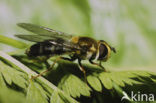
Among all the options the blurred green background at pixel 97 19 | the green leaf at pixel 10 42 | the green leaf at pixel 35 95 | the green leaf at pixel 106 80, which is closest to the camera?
the green leaf at pixel 35 95

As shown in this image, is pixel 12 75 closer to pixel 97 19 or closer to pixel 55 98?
pixel 55 98

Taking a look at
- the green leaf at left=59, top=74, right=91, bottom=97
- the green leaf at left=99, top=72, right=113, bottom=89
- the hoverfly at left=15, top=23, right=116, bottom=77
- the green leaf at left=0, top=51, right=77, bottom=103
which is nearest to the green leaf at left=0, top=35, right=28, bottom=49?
the hoverfly at left=15, top=23, right=116, bottom=77

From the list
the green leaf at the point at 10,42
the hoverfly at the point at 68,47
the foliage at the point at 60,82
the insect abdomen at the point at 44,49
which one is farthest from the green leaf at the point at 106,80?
the green leaf at the point at 10,42

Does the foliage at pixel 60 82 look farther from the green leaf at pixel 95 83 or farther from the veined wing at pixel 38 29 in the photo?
the veined wing at pixel 38 29

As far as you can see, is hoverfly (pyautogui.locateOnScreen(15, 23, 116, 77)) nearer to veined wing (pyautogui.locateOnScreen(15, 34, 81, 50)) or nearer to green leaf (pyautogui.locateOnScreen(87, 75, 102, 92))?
veined wing (pyautogui.locateOnScreen(15, 34, 81, 50))

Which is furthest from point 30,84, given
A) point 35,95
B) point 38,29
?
point 38,29

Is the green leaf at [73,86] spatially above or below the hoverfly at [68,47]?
A: below

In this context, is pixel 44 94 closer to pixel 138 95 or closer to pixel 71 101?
pixel 71 101

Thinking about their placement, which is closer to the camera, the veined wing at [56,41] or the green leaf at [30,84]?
the green leaf at [30,84]

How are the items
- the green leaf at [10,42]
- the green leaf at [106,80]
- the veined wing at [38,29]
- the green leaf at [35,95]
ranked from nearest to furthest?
the green leaf at [35,95] → the green leaf at [106,80] → the green leaf at [10,42] → the veined wing at [38,29]
